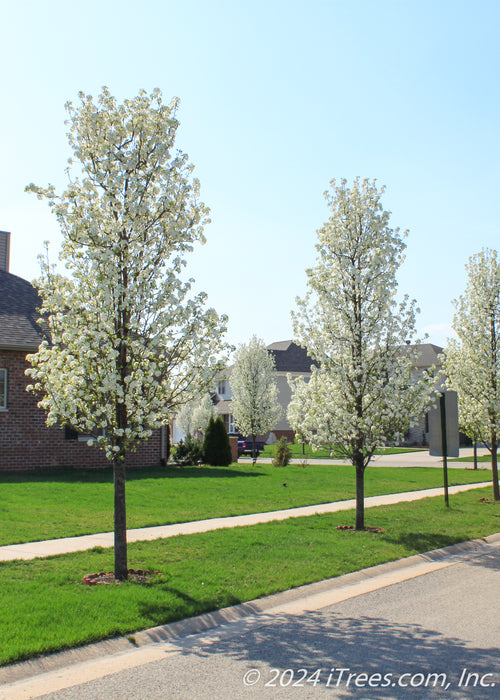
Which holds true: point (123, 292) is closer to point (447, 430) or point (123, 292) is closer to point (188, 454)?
point (447, 430)

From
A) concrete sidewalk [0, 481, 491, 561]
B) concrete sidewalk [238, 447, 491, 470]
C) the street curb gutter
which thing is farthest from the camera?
concrete sidewalk [238, 447, 491, 470]

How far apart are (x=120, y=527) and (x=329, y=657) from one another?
11.3ft

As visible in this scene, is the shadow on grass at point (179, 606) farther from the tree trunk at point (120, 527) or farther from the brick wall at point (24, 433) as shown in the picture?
the brick wall at point (24, 433)

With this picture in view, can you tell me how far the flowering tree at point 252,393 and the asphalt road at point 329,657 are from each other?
28932mm

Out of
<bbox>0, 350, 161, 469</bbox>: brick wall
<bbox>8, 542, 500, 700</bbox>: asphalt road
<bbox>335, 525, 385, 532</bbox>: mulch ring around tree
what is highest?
<bbox>0, 350, 161, 469</bbox>: brick wall

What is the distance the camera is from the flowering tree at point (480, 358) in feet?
56.3

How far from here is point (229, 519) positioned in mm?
13062

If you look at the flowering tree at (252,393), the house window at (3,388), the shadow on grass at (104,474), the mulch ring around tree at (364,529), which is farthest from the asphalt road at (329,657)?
the flowering tree at (252,393)

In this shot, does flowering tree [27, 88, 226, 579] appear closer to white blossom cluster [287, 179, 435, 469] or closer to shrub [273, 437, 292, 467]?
white blossom cluster [287, 179, 435, 469]

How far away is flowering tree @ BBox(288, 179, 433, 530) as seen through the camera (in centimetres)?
1188

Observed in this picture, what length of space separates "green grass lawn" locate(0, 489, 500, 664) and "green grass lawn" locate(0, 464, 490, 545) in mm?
2025

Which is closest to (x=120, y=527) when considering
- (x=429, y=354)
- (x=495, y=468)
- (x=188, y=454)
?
(x=495, y=468)

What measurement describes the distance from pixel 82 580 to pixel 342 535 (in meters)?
5.11

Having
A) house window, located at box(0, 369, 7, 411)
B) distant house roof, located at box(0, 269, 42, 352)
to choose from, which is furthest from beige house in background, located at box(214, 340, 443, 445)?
house window, located at box(0, 369, 7, 411)
